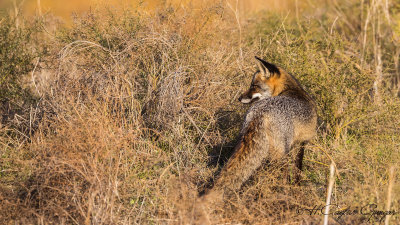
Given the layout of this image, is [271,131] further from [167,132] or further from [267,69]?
[167,132]

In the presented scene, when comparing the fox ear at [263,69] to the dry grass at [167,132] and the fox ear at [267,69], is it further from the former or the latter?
A: the dry grass at [167,132]

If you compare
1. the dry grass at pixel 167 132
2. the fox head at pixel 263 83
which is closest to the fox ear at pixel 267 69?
the fox head at pixel 263 83

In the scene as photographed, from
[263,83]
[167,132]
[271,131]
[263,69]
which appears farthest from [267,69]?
[167,132]

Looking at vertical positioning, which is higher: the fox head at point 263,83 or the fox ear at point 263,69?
the fox ear at point 263,69

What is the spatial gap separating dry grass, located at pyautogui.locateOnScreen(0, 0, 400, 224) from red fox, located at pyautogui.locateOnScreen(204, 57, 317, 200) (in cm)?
21

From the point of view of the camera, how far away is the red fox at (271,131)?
427cm

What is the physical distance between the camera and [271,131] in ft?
14.9

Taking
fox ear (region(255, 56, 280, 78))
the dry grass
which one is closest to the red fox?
fox ear (region(255, 56, 280, 78))

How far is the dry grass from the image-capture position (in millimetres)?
4148

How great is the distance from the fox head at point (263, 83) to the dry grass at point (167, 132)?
550 mm

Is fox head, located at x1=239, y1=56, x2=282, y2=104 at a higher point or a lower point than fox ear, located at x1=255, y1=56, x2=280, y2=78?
lower

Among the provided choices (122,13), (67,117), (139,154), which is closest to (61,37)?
(122,13)

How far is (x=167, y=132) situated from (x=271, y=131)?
1.75 meters

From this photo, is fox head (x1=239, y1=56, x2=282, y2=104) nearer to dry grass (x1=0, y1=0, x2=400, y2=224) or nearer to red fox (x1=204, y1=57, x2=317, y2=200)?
red fox (x1=204, y1=57, x2=317, y2=200)
